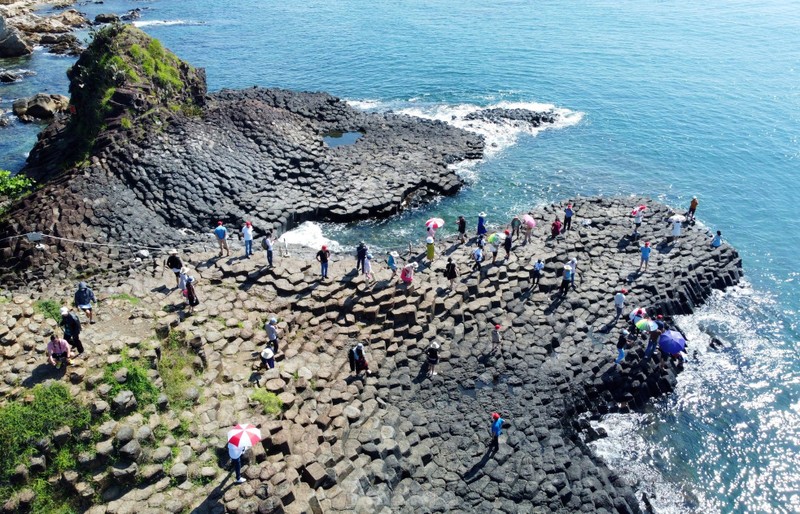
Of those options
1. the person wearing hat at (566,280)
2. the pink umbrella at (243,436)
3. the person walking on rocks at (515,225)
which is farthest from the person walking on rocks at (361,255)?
the pink umbrella at (243,436)

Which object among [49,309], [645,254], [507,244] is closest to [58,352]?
[49,309]

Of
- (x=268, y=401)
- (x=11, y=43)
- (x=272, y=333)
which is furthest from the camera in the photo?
(x=11, y=43)

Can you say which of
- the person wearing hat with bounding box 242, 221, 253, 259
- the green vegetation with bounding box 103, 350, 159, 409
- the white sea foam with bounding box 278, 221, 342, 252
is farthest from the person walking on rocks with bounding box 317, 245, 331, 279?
the green vegetation with bounding box 103, 350, 159, 409

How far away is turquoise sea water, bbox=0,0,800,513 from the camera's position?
2889cm

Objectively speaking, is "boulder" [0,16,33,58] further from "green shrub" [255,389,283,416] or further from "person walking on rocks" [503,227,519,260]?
"green shrub" [255,389,283,416]

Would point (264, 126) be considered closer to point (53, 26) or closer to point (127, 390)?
point (127, 390)

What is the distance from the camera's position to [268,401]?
24719 mm

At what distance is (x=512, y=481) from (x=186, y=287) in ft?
61.3

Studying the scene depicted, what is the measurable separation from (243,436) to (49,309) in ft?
42.8

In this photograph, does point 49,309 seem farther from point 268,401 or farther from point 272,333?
point 268,401

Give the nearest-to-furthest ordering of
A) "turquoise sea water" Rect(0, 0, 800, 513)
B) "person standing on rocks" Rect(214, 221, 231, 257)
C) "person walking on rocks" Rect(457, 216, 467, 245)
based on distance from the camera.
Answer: "turquoise sea water" Rect(0, 0, 800, 513) → "person standing on rocks" Rect(214, 221, 231, 257) → "person walking on rocks" Rect(457, 216, 467, 245)

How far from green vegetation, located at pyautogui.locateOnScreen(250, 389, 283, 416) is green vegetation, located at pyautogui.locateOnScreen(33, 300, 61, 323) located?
32.9 ft

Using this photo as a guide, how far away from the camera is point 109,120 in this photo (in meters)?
46.6

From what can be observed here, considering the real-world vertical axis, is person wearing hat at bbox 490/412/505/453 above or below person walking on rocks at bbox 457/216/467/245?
below
